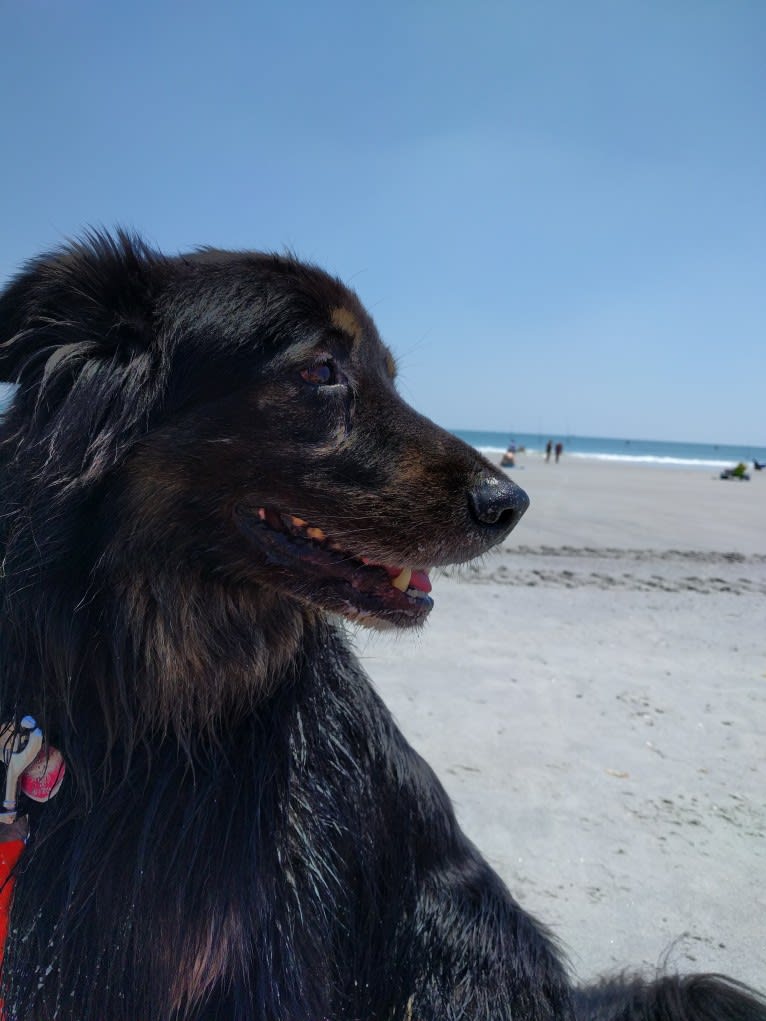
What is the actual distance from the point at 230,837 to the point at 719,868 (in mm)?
2446

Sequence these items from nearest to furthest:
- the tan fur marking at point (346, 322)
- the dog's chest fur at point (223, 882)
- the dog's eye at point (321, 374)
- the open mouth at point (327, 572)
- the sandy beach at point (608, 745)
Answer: the dog's chest fur at point (223, 882)
the open mouth at point (327, 572)
the dog's eye at point (321, 374)
the tan fur marking at point (346, 322)
the sandy beach at point (608, 745)

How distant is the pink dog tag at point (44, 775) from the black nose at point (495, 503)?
1.33m

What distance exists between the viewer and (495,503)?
7.32 feet

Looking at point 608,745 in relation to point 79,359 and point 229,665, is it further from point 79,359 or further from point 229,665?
point 79,359

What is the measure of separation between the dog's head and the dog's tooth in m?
0.04

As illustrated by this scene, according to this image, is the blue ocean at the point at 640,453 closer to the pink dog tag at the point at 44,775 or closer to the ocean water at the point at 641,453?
the ocean water at the point at 641,453

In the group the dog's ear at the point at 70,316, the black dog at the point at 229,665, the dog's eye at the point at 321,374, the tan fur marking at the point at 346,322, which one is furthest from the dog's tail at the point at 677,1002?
the dog's ear at the point at 70,316

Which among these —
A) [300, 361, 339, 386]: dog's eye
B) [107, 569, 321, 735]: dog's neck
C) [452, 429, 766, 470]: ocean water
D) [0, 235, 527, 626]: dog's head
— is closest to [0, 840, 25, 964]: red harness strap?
[107, 569, 321, 735]: dog's neck

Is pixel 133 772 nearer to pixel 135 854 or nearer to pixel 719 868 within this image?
pixel 135 854

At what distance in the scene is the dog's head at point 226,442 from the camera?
81.1 inches

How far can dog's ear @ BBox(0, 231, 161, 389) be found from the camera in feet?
6.83

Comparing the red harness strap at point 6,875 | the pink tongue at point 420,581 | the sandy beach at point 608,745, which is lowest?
the sandy beach at point 608,745

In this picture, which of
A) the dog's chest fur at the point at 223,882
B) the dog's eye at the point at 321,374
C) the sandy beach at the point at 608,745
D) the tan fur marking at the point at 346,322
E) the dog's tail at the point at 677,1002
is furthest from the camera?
the sandy beach at the point at 608,745

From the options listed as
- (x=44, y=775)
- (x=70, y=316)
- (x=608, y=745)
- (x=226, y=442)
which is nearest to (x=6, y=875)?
(x=44, y=775)
